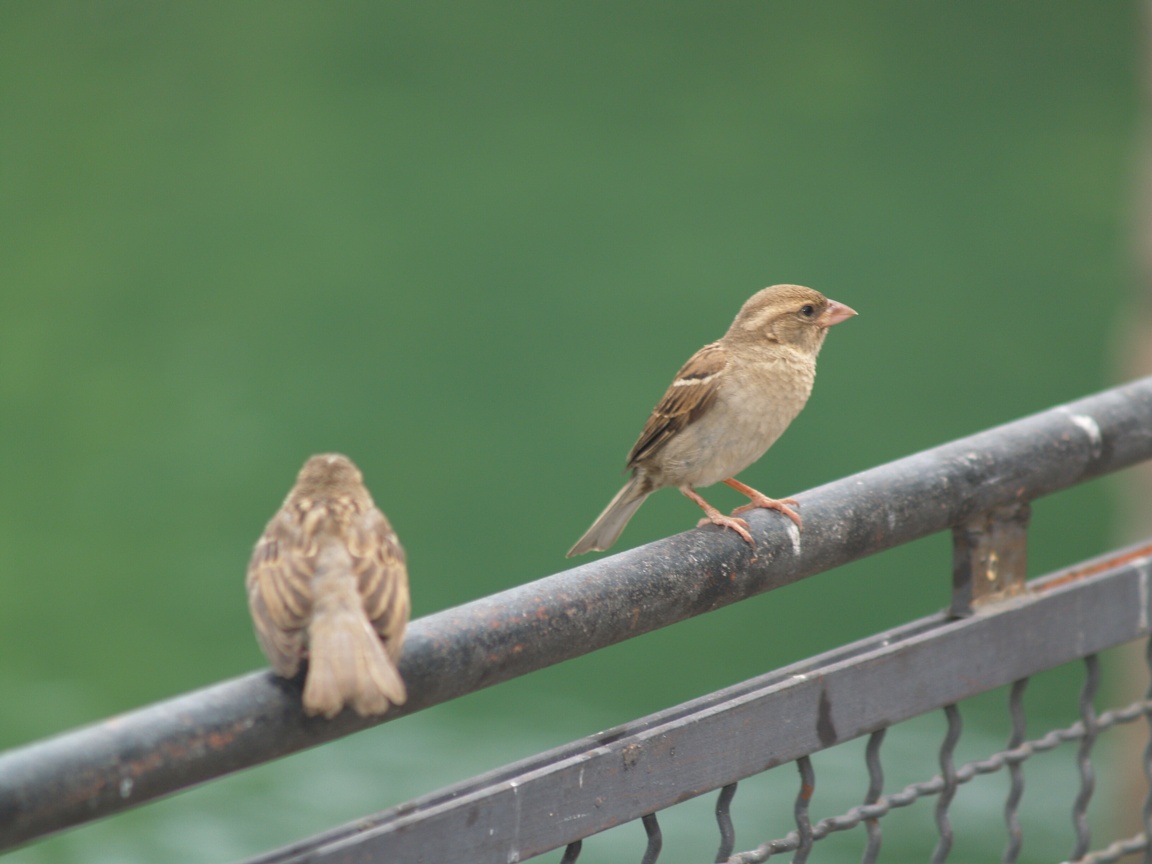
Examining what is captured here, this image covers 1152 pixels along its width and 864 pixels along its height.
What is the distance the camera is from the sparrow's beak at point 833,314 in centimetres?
403

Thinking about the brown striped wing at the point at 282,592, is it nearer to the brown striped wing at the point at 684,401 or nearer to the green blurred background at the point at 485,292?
the brown striped wing at the point at 684,401

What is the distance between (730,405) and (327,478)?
1.49 meters

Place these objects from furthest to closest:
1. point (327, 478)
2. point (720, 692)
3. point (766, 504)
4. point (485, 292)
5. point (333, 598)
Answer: point (485, 292) < point (766, 504) < point (327, 478) < point (720, 692) < point (333, 598)

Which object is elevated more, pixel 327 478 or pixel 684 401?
pixel 684 401

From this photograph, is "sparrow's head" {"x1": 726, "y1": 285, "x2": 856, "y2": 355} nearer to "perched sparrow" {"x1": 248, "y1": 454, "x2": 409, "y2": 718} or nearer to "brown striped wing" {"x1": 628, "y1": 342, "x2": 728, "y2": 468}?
"brown striped wing" {"x1": 628, "y1": 342, "x2": 728, "y2": 468}

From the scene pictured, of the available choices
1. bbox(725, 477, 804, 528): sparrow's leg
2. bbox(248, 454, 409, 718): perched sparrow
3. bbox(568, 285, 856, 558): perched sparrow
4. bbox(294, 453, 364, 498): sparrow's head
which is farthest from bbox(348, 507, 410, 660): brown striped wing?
bbox(568, 285, 856, 558): perched sparrow

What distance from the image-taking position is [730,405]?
3789 mm

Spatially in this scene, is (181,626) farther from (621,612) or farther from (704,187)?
(621,612)

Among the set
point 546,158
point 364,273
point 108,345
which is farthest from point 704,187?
point 108,345

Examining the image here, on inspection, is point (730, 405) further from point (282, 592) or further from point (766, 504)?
point (282, 592)

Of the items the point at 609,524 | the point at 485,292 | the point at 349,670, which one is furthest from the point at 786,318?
the point at 485,292

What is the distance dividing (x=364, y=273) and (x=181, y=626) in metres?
2.68

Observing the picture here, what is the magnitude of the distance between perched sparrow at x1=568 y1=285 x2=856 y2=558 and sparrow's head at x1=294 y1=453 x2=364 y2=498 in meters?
1.17

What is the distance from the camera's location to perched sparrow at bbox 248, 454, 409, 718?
185 cm
